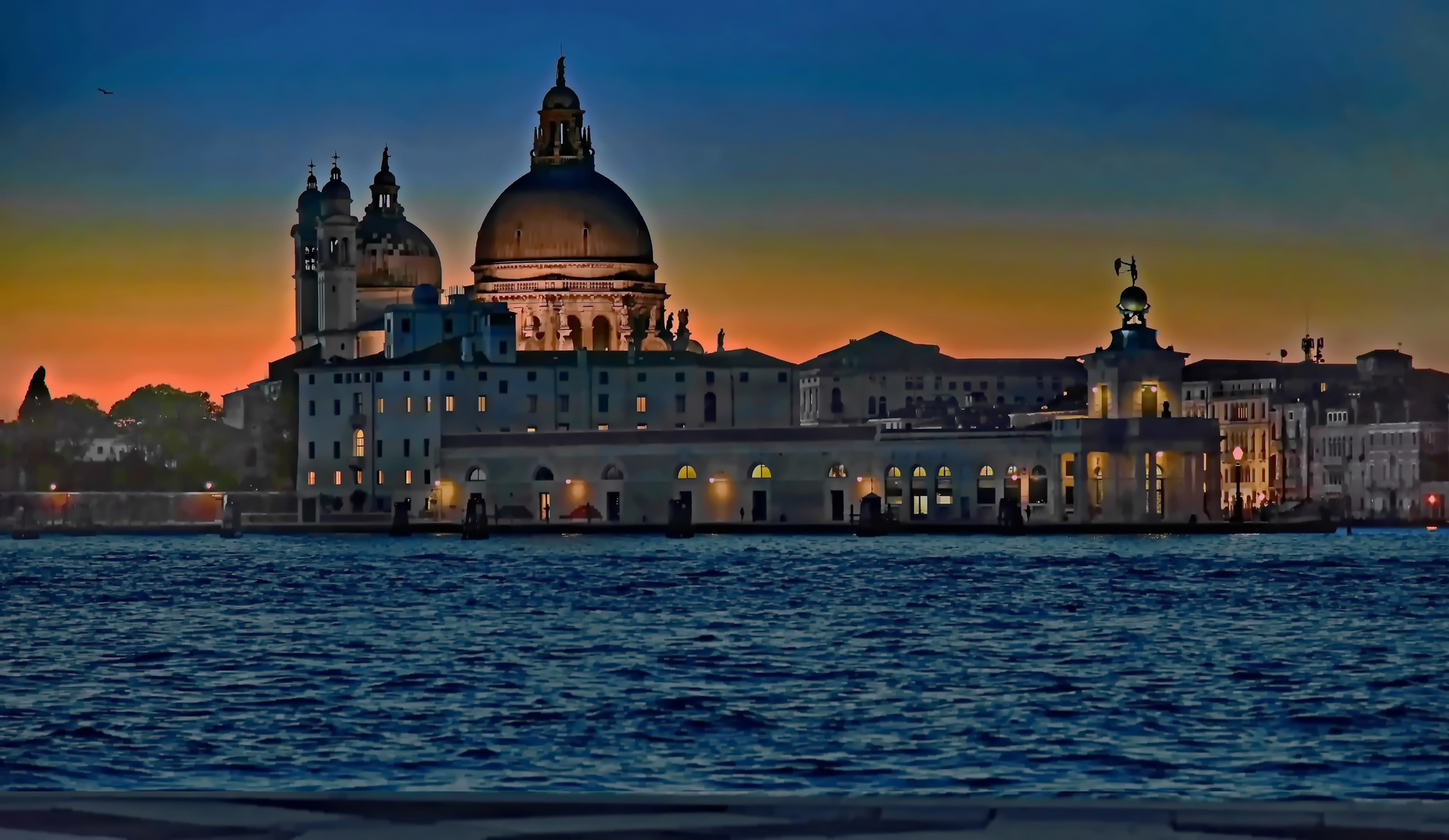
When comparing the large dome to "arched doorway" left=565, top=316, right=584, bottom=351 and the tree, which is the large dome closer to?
"arched doorway" left=565, top=316, right=584, bottom=351

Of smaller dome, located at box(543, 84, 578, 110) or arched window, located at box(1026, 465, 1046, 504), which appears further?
smaller dome, located at box(543, 84, 578, 110)

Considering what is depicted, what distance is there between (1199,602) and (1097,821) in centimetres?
3763

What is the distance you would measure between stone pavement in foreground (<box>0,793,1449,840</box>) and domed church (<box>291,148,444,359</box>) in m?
116

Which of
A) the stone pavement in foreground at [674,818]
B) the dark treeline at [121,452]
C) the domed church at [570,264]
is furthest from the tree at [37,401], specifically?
the stone pavement in foreground at [674,818]

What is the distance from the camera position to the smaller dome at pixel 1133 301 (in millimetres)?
102000

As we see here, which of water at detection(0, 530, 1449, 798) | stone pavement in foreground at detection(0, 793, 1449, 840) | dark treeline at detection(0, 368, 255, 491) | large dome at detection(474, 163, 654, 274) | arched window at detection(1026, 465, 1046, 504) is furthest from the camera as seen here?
dark treeline at detection(0, 368, 255, 491)

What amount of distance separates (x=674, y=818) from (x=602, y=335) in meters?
116

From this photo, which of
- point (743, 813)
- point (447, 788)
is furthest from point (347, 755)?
point (743, 813)

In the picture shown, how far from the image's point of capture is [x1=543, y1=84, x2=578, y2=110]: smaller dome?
132 meters

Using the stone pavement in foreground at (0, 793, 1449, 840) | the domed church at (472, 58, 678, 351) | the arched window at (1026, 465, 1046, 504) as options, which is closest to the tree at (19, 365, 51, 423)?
the domed church at (472, 58, 678, 351)

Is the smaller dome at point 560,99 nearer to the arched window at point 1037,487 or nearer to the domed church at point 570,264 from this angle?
the domed church at point 570,264

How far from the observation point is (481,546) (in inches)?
3519

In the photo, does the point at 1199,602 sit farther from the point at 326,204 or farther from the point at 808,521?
the point at 326,204

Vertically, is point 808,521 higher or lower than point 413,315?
lower
